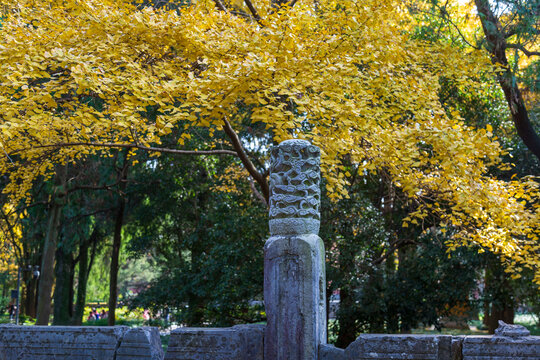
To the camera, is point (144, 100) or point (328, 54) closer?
point (144, 100)

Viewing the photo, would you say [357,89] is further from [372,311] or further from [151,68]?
[372,311]

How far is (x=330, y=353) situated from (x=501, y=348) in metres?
1.36

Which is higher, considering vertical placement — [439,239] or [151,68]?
[151,68]

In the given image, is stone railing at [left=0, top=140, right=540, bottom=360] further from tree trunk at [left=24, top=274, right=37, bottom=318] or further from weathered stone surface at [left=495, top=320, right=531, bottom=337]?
tree trunk at [left=24, top=274, right=37, bottom=318]

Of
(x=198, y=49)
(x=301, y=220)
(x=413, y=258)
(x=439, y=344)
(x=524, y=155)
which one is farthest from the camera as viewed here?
(x=524, y=155)

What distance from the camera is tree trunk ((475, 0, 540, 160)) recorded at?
30.5 ft

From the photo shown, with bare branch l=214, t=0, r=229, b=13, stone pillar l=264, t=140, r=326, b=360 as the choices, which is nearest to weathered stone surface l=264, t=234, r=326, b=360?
stone pillar l=264, t=140, r=326, b=360

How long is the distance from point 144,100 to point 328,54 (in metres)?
2.76

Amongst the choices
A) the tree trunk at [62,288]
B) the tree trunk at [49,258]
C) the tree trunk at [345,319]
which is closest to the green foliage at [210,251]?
the tree trunk at [345,319]

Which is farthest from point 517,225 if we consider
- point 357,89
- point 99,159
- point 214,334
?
point 99,159

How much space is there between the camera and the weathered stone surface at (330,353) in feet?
15.6

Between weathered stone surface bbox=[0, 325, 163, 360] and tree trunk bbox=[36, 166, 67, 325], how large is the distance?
6.24 metres

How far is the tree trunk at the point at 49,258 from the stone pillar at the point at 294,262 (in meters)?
7.99

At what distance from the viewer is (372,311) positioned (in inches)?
430
